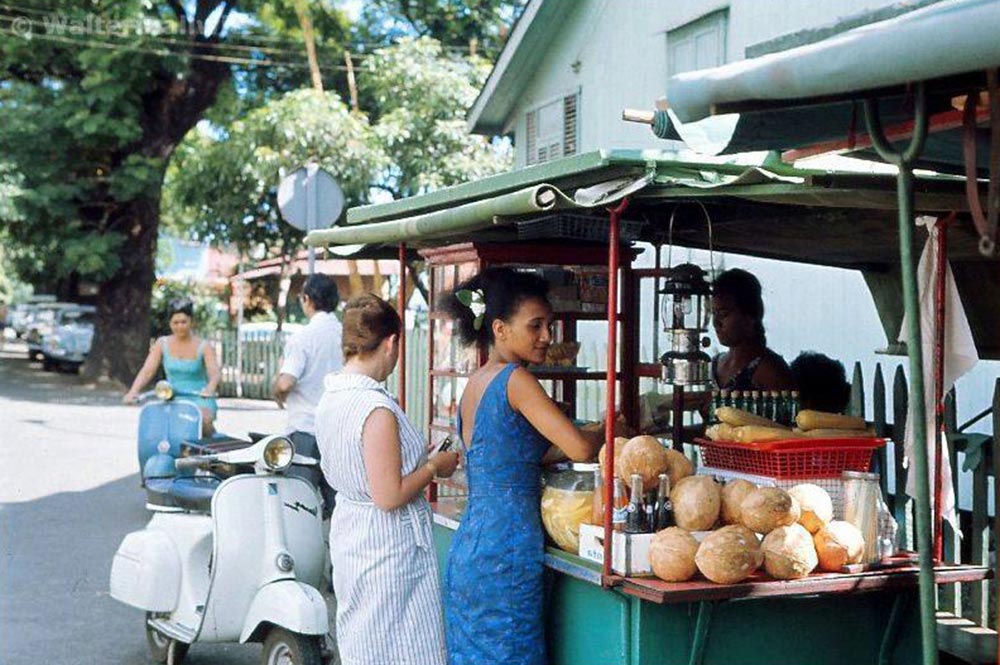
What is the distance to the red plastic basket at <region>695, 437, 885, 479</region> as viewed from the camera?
4.42 metres

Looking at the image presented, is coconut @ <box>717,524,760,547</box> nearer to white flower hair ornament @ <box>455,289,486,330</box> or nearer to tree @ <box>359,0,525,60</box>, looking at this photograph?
white flower hair ornament @ <box>455,289,486,330</box>

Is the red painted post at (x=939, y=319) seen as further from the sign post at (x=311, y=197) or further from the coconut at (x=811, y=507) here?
the sign post at (x=311, y=197)

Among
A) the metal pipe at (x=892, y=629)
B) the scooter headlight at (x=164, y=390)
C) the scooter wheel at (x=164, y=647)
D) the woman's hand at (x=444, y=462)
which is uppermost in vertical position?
the scooter headlight at (x=164, y=390)

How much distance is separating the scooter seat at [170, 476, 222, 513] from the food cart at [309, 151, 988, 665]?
134 centimetres

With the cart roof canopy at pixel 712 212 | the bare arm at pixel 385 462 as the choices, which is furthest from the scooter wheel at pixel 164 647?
the bare arm at pixel 385 462

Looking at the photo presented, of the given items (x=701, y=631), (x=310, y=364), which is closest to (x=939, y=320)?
(x=701, y=631)

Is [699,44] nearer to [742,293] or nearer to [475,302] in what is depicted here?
[742,293]

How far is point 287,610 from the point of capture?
5.57 m

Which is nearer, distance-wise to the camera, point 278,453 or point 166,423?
point 278,453

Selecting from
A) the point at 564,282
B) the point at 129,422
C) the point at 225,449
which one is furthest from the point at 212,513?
the point at 129,422

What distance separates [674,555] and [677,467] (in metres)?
0.44

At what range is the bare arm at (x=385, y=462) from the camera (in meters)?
4.49

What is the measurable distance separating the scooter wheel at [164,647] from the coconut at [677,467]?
126 inches

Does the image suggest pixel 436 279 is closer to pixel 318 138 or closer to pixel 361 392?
pixel 361 392
